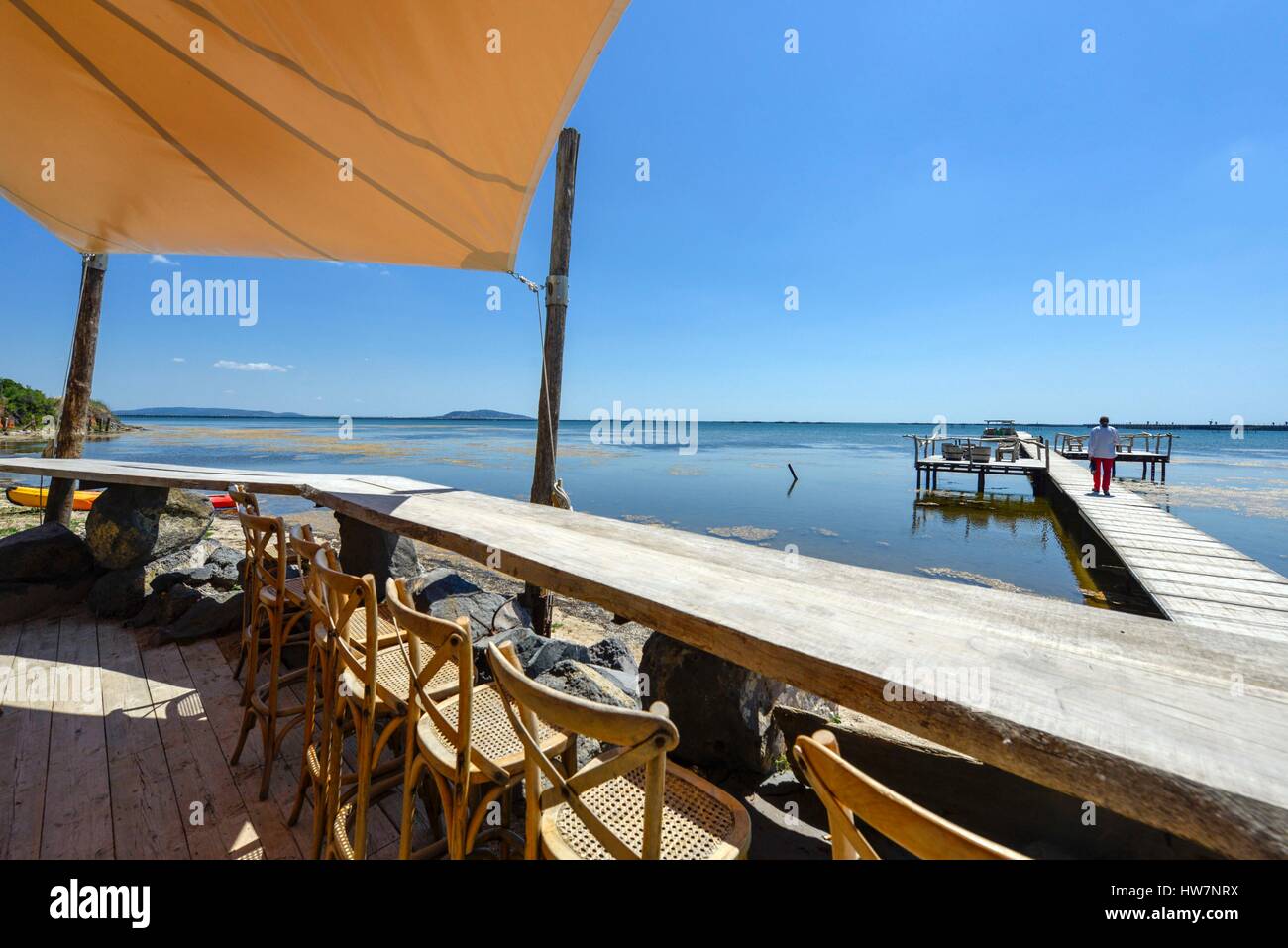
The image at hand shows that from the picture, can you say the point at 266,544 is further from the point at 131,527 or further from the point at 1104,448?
the point at 1104,448

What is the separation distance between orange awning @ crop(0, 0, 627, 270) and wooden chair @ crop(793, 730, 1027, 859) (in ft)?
6.95

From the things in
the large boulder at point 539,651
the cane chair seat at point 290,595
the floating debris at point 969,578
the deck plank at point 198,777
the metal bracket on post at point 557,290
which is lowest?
the floating debris at point 969,578

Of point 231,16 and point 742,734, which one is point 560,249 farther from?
point 742,734

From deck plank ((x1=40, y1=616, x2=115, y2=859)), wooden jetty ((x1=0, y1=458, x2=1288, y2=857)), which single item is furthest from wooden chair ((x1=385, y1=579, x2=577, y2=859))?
deck plank ((x1=40, y1=616, x2=115, y2=859))

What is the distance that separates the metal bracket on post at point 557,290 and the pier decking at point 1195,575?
509 centimetres

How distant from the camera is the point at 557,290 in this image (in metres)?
4.77

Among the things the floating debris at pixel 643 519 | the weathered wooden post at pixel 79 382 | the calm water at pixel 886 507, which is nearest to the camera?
the weathered wooden post at pixel 79 382

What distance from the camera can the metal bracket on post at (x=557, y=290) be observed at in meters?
4.76

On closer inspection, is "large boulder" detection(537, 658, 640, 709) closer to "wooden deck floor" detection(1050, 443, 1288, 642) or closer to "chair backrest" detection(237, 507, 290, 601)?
"chair backrest" detection(237, 507, 290, 601)

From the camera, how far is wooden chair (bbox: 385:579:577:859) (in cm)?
122

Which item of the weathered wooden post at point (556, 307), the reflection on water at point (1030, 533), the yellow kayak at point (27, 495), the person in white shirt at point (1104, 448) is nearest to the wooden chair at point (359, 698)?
the weathered wooden post at point (556, 307)

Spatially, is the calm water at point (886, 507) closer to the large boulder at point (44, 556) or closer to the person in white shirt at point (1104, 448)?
the person in white shirt at point (1104, 448)

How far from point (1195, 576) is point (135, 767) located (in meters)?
9.68
